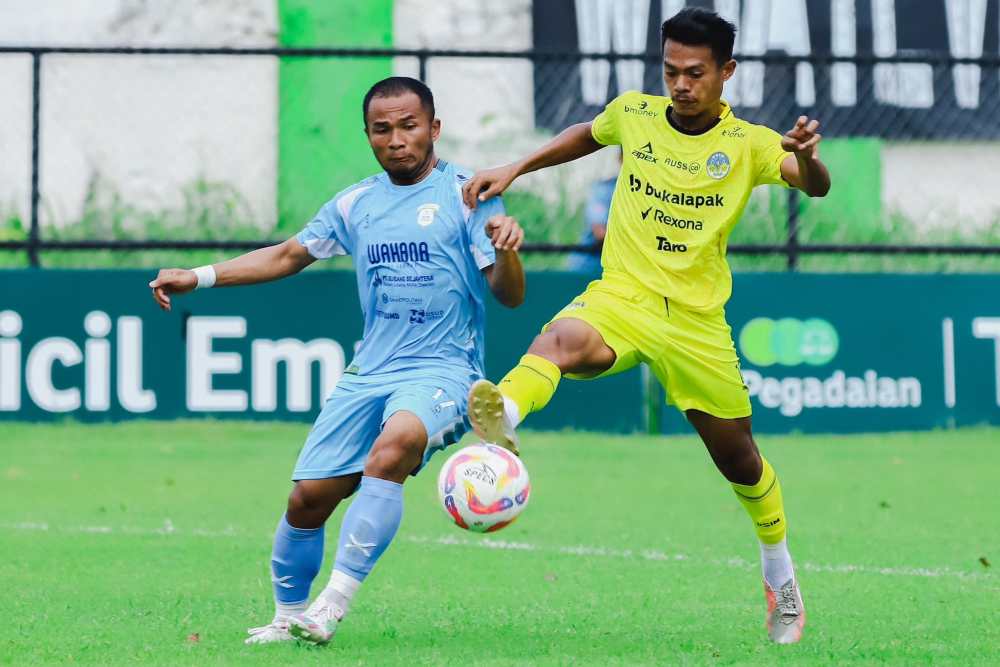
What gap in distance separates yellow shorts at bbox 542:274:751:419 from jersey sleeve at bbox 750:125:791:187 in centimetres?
54

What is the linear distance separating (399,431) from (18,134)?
12735 mm

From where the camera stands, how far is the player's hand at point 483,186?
20.1 ft

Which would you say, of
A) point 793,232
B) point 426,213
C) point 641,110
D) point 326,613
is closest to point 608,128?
point 641,110

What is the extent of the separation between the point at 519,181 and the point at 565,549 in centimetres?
663

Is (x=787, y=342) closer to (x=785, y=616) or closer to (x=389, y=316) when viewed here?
(x=785, y=616)

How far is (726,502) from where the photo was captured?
10.5 metres

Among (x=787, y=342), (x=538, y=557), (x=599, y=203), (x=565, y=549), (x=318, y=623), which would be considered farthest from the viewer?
(x=599, y=203)

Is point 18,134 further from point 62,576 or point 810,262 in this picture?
point 62,576

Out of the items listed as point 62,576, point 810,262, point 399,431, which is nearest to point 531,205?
point 810,262

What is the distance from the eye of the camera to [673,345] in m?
6.33

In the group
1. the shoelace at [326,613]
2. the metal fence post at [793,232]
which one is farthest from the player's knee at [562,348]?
the metal fence post at [793,232]

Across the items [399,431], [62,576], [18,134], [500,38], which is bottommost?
[62,576]

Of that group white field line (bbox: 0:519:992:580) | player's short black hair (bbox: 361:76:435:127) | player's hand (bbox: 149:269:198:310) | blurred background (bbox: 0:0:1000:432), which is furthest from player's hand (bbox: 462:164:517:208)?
blurred background (bbox: 0:0:1000:432)

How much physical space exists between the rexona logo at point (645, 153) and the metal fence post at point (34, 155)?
28.5 feet
